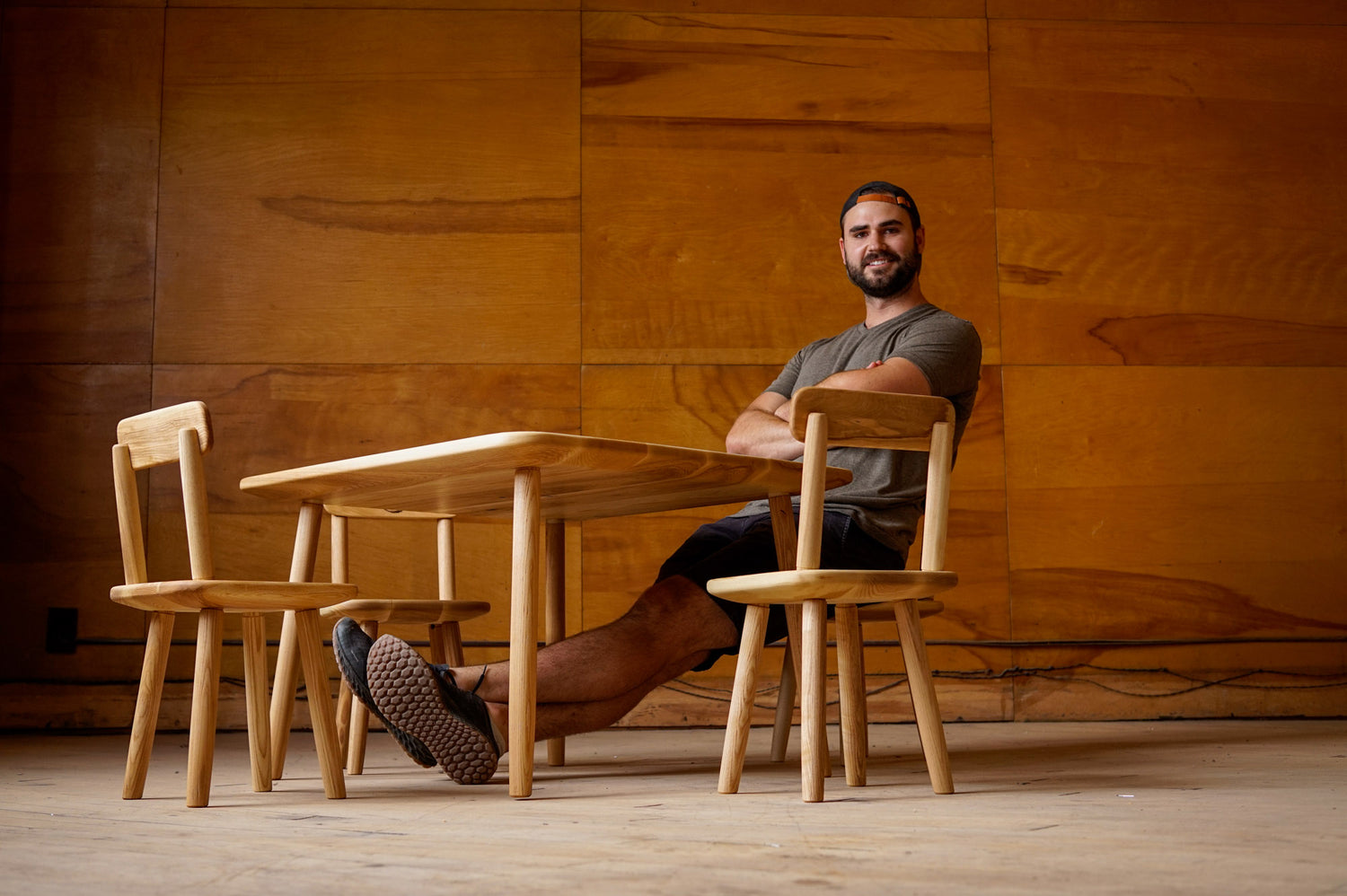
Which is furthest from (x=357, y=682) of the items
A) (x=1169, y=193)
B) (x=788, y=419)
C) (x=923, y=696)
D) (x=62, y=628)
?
(x=1169, y=193)

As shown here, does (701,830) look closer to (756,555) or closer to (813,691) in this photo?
(813,691)

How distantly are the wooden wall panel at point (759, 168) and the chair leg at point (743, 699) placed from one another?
2.03 meters

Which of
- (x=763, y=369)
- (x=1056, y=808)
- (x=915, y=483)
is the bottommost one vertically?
(x=1056, y=808)

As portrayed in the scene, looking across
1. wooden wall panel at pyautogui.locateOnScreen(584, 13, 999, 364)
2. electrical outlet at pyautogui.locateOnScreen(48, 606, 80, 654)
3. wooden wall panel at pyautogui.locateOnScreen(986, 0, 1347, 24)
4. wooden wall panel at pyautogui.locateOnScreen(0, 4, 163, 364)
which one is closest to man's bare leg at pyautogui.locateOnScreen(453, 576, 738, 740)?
wooden wall panel at pyautogui.locateOnScreen(584, 13, 999, 364)

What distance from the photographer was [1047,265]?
13.2 feet

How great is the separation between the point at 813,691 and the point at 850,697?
0.61 ft

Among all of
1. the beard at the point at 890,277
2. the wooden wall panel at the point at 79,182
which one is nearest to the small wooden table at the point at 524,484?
the beard at the point at 890,277

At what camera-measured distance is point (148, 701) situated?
1.91m

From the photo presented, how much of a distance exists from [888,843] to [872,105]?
3102 millimetres

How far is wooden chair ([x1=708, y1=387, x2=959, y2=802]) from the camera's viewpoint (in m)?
1.81

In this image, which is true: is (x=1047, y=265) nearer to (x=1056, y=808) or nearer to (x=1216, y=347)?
(x=1216, y=347)

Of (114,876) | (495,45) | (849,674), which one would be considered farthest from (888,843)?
(495,45)

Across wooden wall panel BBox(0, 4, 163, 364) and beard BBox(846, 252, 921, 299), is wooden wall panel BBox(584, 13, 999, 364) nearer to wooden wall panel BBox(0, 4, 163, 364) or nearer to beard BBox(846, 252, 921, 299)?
beard BBox(846, 252, 921, 299)

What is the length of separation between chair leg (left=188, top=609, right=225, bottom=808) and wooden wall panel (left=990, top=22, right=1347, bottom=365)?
2.83 m
